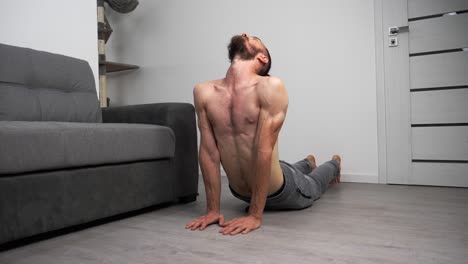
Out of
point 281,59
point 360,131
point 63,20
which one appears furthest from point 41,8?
point 360,131

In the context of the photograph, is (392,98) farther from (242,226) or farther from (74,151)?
(74,151)

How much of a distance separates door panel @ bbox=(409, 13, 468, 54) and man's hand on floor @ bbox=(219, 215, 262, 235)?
1.89m

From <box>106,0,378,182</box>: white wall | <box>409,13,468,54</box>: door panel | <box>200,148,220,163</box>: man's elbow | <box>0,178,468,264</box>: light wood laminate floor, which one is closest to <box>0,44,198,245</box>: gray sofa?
<box>0,178,468,264</box>: light wood laminate floor

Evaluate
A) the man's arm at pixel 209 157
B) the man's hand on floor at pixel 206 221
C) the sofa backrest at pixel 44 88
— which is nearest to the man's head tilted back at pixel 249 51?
the man's arm at pixel 209 157

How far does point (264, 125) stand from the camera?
4.83 feet

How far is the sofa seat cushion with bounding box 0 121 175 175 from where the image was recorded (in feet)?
4.15

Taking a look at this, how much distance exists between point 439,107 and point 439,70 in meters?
0.25

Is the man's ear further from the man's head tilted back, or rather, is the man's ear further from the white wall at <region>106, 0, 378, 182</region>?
the white wall at <region>106, 0, 378, 182</region>

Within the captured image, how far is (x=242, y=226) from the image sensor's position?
1444 mm

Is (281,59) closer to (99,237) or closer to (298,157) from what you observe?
(298,157)

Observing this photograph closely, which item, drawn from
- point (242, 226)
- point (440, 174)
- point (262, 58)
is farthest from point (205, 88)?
point (440, 174)

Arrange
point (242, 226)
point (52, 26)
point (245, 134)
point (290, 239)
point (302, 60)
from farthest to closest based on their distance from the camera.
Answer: point (302, 60) < point (52, 26) < point (245, 134) < point (242, 226) < point (290, 239)

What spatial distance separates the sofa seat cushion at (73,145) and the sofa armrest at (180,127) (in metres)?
0.09

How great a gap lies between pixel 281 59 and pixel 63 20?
1.69 metres
